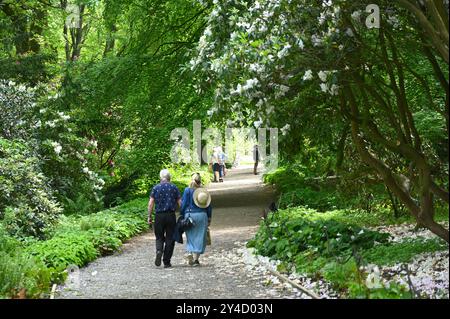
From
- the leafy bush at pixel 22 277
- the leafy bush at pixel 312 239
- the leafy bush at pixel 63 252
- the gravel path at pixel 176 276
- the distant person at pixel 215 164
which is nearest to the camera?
the leafy bush at pixel 22 277

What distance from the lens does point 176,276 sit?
9.94 metres

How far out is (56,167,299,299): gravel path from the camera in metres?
8.45

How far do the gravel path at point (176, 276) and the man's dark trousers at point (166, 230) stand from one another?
250 mm

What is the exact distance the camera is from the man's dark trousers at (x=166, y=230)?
10969 millimetres

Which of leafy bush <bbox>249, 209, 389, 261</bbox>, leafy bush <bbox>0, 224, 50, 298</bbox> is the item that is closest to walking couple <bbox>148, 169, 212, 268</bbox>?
leafy bush <bbox>249, 209, 389, 261</bbox>

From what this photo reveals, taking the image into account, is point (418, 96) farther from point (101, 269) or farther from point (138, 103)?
point (138, 103)

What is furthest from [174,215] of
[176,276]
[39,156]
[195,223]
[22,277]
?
[39,156]

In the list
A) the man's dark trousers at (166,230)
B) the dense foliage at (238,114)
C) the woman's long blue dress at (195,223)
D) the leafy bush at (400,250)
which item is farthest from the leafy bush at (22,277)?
the leafy bush at (400,250)

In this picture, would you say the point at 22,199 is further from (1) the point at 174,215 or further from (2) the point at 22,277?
(2) the point at 22,277

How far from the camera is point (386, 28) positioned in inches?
332

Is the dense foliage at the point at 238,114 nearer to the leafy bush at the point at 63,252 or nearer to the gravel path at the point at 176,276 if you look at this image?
the leafy bush at the point at 63,252

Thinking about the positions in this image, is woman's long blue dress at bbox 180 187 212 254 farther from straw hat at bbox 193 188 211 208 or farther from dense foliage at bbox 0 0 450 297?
dense foliage at bbox 0 0 450 297

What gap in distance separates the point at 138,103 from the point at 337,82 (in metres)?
12.8
